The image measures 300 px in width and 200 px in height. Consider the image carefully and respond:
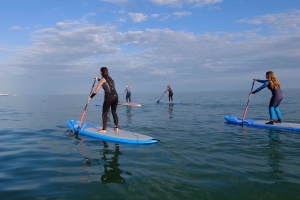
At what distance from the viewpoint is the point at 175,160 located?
5.71 metres

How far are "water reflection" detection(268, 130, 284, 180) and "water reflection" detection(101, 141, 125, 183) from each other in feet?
10.5

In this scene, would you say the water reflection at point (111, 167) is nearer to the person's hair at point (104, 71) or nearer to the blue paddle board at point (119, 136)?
the blue paddle board at point (119, 136)

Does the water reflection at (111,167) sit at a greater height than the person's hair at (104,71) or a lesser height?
lesser

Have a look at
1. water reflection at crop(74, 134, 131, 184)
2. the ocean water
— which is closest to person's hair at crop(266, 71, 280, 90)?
the ocean water

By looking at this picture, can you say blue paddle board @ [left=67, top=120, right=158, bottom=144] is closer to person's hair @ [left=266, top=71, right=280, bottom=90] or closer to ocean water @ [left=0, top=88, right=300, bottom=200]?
ocean water @ [left=0, top=88, right=300, bottom=200]

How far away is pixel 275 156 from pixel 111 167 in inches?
167

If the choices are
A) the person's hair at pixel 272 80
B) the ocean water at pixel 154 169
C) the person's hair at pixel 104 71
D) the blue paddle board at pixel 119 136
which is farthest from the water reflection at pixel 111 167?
the person's hair at pixel 272 80

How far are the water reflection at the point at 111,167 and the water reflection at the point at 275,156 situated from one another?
125 inches

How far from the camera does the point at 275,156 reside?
597cm

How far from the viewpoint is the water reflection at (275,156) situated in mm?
4895

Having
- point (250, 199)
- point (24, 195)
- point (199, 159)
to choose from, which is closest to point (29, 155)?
point (24, 195)

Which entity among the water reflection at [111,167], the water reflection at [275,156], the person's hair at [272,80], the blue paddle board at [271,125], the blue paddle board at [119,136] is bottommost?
the water reflection at [111,167]

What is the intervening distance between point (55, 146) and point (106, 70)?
120 inches

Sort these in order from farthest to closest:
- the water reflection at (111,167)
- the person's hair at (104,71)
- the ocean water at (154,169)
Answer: the person's hair at (104,71) → the water reflection at (111,167) → the ocean water at (154,169)
